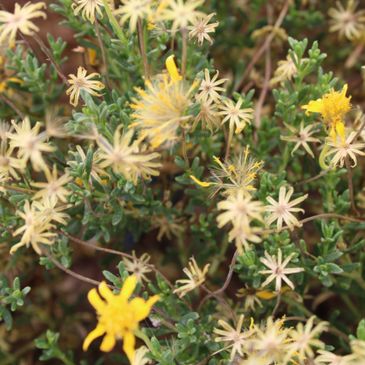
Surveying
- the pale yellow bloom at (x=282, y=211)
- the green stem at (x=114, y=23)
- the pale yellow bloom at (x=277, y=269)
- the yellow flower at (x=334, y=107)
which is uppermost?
the green stem at (x=114, y=23)

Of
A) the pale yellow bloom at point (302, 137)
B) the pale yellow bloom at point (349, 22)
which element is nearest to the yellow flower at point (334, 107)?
the pale yellow bloom at point (302, 137)

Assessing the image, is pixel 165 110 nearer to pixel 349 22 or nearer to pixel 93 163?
pixel 93 163

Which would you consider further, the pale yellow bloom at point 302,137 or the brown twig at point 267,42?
the brown twig at point 267,42

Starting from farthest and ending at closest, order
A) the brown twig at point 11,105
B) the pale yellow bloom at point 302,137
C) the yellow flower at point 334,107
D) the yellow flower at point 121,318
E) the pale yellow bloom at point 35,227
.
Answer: the brown twig at point 11,105
the pale yellow bloom at point 302,137
the yellow flower at point 334,107
the pale yellow bloom at point 35,227
the yellow flower at point 121,318

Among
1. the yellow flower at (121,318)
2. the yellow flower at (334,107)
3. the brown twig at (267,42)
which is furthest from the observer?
the brown twig at (267,42)

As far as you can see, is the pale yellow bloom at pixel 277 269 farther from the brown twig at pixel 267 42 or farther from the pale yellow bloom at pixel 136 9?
the brown twig at pixel 267 42

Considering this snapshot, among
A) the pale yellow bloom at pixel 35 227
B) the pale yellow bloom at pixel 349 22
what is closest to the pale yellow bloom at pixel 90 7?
the pale yellow bloom at pixel 35 227

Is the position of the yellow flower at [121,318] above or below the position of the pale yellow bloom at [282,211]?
below

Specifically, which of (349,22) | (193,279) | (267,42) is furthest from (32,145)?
(349,22)
